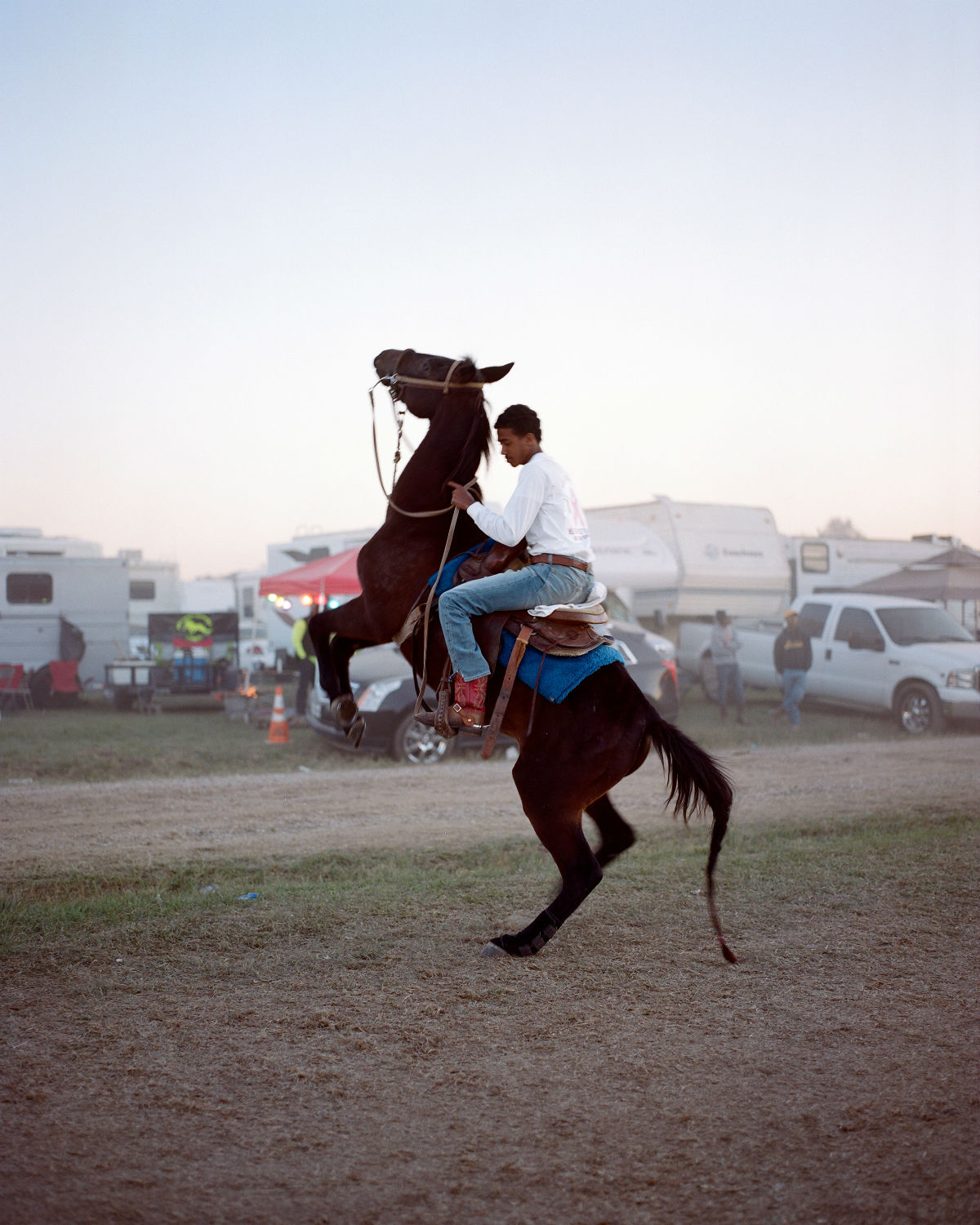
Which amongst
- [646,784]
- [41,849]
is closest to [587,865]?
[41,849]

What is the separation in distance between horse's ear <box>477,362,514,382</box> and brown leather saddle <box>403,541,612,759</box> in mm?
835

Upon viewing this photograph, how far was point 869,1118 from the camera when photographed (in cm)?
292

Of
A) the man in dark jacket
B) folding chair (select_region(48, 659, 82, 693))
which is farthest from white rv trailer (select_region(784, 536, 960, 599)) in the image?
folding chair (select_region(48, 659, 82, 693))

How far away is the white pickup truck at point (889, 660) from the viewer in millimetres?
15227

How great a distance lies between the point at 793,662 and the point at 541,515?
12.7 m

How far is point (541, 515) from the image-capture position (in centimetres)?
459

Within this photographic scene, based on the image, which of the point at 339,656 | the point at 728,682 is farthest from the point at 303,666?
the point at 339,656

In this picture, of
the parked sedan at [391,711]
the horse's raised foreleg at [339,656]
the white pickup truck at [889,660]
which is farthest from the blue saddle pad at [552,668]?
the white pickup truck at [889,660]

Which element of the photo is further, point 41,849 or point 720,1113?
point 41,849

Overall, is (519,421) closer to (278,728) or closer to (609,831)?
(609,831)

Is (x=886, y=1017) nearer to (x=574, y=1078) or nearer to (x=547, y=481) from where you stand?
(x=574, y=1078)

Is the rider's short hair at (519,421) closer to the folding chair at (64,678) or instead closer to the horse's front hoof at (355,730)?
the horse's front hoof at (355,730)

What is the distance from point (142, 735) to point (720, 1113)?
13.2 meters

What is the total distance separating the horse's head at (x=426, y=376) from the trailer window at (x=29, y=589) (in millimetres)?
17152
